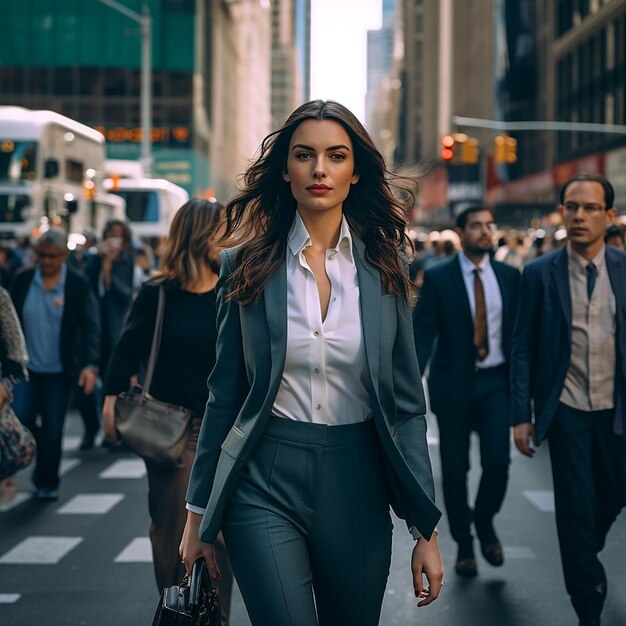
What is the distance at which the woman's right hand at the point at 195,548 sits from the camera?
3338 mm

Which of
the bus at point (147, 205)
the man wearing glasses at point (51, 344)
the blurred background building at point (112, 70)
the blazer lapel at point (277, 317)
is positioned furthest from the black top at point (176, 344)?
the blurred background building at point (112, 70)

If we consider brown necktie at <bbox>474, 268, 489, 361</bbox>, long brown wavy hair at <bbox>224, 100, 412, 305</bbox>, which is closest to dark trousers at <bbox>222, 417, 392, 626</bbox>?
long brown wavy hair at <bbox>224, 100, 412, 305</bbox>

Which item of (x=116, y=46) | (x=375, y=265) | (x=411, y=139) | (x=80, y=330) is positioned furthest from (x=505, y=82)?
(x=411, y=139)

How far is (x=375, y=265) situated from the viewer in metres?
3.40

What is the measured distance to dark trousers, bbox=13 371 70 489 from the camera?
8898mm

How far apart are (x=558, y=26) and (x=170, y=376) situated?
62858 millimetres

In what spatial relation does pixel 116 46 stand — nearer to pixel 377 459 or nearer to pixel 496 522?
pixel 496 522

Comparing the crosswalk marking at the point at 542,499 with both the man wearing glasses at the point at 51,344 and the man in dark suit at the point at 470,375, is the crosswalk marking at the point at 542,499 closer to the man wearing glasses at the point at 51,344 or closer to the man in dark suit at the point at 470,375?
the man in dark suit at the point at 470,375

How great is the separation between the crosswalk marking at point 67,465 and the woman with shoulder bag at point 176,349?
193 inches

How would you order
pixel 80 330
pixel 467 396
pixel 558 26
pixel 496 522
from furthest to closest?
1. pixel 558 26
2. pixel 80 330
3. pixel 496 522
4. pixel 467 396

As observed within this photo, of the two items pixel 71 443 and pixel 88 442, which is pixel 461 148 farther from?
pixel 88 442

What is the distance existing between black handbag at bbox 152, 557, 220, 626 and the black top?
1.94m

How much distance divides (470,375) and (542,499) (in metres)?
2.44

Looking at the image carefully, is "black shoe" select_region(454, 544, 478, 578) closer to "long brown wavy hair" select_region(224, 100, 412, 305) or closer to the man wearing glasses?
the man wearing glasses
